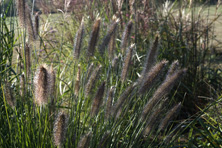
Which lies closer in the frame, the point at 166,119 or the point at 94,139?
the point at 94,139

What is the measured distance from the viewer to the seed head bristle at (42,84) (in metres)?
1.30

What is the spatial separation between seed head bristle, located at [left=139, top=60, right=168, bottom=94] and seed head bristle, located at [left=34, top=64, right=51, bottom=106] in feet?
1.63

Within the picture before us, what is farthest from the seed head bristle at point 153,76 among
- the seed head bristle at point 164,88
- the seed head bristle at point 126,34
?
the seed head bristle at point 126,34

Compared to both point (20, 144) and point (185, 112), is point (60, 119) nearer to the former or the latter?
point (20, 144)

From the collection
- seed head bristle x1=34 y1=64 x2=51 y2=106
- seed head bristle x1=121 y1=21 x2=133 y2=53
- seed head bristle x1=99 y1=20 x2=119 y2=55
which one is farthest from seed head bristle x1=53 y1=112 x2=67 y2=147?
seed head bristle x1=121 y1=21 x2=133 y2=53

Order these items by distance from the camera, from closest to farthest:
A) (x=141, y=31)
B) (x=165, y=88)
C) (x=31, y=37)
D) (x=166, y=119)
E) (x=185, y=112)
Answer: (x=165, y=88) → (x=166, y=119) → (x=31, y=37) → (x=185, y=112) → (x=141, y=31)

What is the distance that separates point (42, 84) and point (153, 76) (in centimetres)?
56

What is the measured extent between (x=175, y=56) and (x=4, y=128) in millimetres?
2071

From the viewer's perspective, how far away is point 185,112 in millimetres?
3186

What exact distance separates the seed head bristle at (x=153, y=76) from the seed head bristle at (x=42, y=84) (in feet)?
1.63

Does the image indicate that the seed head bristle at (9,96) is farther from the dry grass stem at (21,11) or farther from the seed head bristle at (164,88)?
the seed head bristle at (164,88)

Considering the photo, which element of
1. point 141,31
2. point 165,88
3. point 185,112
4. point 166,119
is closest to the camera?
point 165,88

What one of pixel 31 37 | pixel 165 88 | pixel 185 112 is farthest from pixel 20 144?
pixel 185 112

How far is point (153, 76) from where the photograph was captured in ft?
4.98
